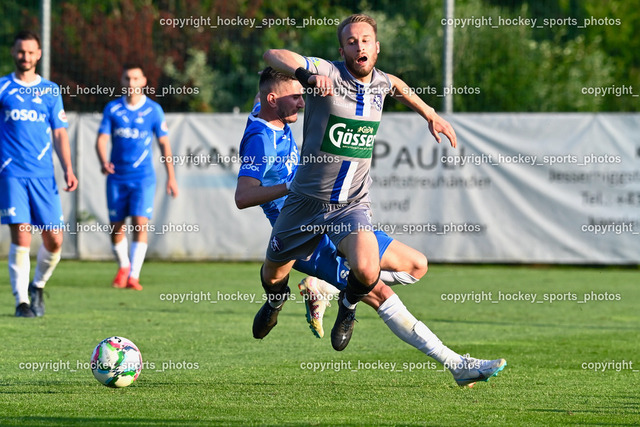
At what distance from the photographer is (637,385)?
6.29 meters

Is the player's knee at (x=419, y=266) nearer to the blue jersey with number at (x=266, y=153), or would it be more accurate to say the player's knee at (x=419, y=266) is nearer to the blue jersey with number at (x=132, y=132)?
the blue jersey with number at (x=266, y=153)

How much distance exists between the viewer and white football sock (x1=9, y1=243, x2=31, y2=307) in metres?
9.31

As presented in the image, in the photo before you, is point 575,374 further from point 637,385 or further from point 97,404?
point 97,404

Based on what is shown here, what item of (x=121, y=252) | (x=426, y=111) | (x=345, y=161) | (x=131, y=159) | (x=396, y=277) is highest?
(x=426, y=111)

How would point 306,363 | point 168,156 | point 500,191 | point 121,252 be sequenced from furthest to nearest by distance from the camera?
point 500,191, point 121,252, point 168,156, point 306,363

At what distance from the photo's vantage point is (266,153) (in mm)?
6512

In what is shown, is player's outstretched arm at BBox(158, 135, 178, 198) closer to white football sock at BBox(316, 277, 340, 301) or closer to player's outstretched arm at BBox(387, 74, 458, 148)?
white football sock at BBox(316, 277, 340, 301)

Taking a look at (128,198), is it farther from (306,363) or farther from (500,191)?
(500,191)

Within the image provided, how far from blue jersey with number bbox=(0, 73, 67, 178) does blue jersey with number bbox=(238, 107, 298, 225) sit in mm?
3281

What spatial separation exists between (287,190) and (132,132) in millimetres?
6583

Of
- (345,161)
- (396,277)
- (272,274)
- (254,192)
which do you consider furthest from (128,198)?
(345,161)

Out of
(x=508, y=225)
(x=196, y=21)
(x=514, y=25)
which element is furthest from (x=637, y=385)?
(x=196, y=21)

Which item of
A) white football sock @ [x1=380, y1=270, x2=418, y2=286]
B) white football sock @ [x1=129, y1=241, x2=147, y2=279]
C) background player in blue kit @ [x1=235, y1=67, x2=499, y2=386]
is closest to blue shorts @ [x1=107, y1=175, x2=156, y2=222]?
white football sock @ [x1=129, y1=241, x2=147, y2=279]

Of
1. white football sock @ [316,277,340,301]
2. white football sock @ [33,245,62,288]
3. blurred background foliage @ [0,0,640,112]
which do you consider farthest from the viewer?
blurred background foliage @ [0,0,640,112]
